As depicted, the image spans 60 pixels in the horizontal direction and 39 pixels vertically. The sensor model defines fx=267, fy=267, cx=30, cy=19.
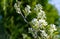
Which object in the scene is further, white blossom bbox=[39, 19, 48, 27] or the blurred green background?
the blurred green background

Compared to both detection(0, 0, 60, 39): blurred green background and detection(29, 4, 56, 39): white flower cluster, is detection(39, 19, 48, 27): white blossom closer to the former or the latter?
detection(29, 4, 56, 39): white flower cluster

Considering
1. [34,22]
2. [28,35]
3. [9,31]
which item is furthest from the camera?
[9,31]

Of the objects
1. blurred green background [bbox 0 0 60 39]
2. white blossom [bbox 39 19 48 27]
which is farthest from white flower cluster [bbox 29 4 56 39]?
blurred green background [bbox 0 0 60 39]

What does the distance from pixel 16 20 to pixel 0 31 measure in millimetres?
459

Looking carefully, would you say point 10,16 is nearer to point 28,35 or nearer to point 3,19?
point 3,19

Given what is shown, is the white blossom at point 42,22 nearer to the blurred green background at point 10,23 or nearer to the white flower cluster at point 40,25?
the white flower cluster at point 40,25

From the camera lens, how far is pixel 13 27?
199 inches

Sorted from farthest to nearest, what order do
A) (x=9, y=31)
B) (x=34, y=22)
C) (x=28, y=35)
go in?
(x=9, y=31) < (x=28, y=35) < (x=34, y=22)

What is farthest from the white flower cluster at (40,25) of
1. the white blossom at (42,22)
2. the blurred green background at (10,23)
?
the blurred green background at (10,23)

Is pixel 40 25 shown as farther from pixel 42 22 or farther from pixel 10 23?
pixel 10 23

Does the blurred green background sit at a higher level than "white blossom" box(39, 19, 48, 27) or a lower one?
higher

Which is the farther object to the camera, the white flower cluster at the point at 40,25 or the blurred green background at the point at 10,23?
the blurred green background at the point at 10,23

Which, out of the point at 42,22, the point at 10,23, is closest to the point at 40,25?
the point at 42,22

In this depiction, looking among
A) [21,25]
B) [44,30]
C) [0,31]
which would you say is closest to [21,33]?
[21,25]
